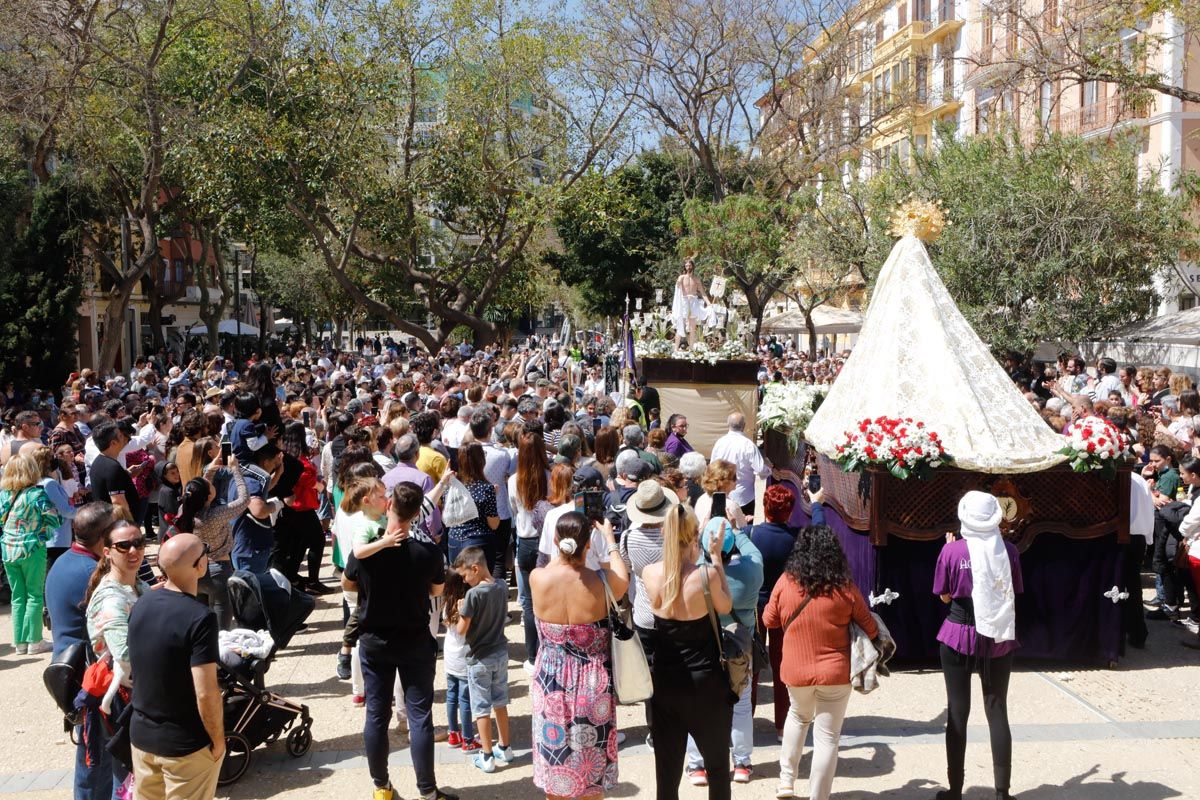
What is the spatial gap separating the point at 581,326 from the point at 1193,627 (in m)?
58.7

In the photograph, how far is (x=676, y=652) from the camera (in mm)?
4699

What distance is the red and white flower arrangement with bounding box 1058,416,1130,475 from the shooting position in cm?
744

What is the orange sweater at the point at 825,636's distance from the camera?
195 inches

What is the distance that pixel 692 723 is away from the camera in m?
4.71

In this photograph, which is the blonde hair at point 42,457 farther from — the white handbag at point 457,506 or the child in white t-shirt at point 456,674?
the child in white t-shirt at point 456,674

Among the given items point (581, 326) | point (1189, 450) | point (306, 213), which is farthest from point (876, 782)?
point (581, 326)

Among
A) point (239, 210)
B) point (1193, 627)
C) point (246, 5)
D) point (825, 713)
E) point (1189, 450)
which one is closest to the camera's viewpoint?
point (825, 713)

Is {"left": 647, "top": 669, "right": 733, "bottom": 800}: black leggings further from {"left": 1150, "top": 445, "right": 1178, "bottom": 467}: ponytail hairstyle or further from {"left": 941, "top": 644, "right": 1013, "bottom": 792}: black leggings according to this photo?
{"left": 1150, "top": 445, "right": 1178, "bottom": 467}: ponytail hairstyle

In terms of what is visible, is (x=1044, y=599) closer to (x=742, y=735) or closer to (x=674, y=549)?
(x=742, y=735)

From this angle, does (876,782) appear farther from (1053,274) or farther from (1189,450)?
(1053,274)

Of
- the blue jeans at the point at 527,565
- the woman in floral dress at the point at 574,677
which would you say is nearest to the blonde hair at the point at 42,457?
the blue jeans at the point at 527,565

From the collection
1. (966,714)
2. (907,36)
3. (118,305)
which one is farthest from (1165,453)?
(907,36)

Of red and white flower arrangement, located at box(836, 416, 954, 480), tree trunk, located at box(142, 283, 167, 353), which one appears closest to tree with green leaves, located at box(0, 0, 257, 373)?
tree trunk, located at box(142, 283, 167, 353)

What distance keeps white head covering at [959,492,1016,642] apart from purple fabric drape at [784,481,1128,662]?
2.17 m
